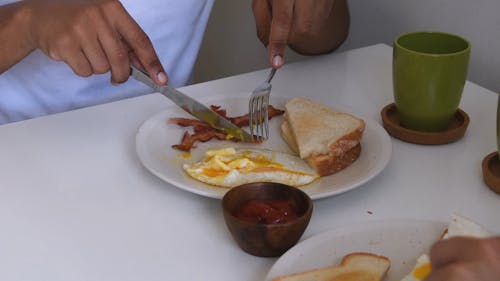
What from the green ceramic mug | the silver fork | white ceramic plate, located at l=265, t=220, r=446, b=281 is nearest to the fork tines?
the silver fork

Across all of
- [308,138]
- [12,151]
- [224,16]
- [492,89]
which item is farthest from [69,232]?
[224,16]

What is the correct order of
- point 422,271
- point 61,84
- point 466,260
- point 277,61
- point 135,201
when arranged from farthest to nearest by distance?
point 61,84 < point 277,61 < point 135,201 < point 422,271 < point 466,260

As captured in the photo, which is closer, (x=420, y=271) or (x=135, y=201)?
(x=420, y=271)

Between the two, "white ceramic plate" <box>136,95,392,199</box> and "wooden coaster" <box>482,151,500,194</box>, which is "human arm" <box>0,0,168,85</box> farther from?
"wooden coaster" <box>482,151,500,194</box>

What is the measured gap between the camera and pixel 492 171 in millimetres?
958

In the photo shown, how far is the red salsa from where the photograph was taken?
80 cm

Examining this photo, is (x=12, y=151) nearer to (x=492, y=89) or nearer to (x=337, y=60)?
(x=337, y=60)

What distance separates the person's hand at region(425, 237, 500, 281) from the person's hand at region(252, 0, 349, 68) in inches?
27.3

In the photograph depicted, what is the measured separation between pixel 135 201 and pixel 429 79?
462 millimetres

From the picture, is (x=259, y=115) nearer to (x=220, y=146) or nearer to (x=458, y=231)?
(x=220, y=146)

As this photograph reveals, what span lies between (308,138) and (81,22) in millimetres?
366

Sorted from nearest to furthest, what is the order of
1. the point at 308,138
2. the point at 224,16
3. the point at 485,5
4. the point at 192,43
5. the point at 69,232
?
the point at 69,232
the point at 308,138
the point at 485,5
the point at 192,43
the point at 224,16

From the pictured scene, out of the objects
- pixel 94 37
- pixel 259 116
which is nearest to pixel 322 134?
pixel 259 116

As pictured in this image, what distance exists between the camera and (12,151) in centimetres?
104
